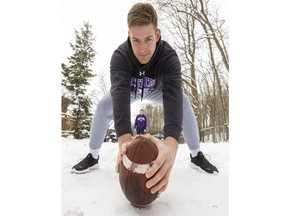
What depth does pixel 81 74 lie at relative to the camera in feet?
24.2

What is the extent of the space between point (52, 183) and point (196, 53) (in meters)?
5.62

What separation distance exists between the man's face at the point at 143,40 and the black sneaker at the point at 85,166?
914 millimetres

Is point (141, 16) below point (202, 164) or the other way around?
the other way around

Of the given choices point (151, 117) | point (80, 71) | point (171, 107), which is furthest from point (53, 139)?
point (80, 71)

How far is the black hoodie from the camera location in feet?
3.50

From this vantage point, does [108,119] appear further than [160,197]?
Yes

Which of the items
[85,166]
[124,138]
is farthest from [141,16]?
[85,166]

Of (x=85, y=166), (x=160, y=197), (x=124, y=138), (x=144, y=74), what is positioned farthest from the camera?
(x=85, y=166)

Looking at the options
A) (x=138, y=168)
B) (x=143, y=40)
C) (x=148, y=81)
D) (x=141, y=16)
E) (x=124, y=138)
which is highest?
(x=141, y=16)

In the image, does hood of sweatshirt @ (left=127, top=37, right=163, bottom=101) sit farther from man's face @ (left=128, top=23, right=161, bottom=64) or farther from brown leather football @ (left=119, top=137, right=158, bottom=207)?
brown leather football @ (left=119, top=137, right=158, bottom=207)

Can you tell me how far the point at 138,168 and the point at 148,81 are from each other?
0.71 meters

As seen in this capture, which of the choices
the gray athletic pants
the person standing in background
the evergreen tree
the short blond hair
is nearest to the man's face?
the short blond hair

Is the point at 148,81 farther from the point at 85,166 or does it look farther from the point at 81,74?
the point at 81,74

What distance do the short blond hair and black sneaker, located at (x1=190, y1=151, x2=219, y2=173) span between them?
1040 mm
